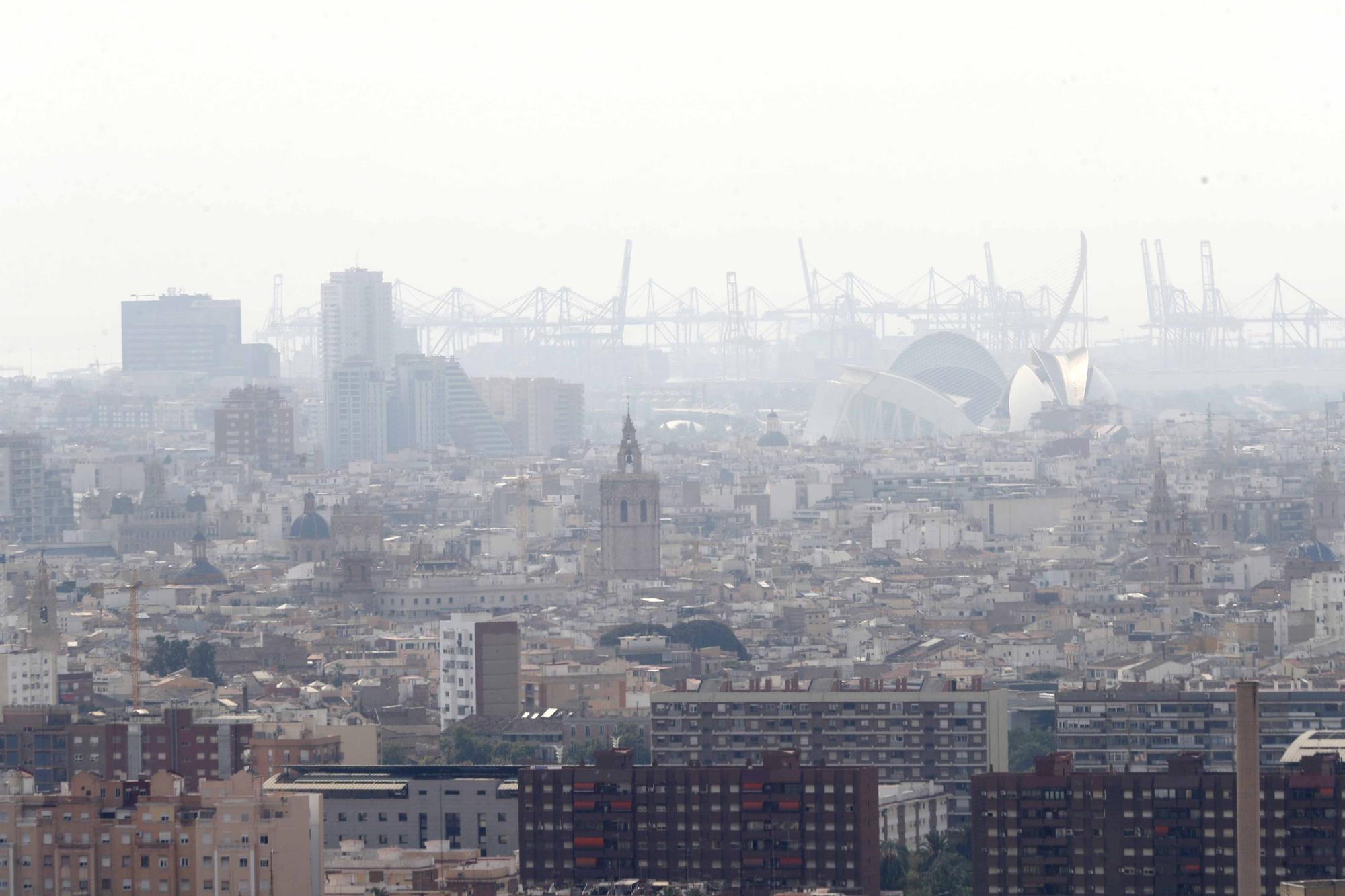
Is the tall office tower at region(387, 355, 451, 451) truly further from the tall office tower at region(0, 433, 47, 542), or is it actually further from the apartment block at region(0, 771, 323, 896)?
the apartment block at region(0, 771, 323, 896)

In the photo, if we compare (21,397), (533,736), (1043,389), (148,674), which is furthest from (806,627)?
(21,397)

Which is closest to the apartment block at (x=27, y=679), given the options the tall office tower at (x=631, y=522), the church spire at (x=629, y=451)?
the church spire at (x=629, y=451)

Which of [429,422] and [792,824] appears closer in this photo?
[792,824]

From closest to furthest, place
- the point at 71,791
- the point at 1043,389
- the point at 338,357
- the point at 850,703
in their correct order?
the point at 71,791 → the point at 850,703 → the point at 1043,389 → the point at 338,357

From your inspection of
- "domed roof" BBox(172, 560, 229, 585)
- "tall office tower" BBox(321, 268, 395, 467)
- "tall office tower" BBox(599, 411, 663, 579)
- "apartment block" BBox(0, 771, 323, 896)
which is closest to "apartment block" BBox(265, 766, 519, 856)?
"apartment block" BBox(0, 771, 323, 896)

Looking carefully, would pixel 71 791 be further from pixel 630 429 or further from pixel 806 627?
pixel 630 429

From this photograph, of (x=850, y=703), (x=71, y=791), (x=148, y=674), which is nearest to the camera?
(x=71, y=791)

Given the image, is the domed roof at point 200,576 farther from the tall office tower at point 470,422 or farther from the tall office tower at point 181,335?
the tall office tower at point 181,335
